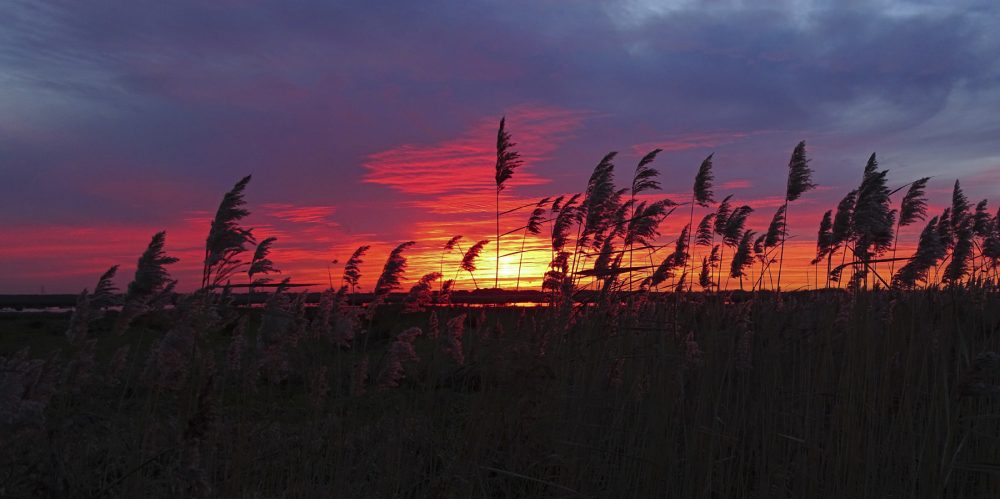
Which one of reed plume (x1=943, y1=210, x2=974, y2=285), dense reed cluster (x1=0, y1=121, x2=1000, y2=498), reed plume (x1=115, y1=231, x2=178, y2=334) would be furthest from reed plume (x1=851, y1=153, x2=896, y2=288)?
reed plume (x1=115, y1=231, x2=178, y2=334)

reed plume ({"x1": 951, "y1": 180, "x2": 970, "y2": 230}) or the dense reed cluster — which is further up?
reed plume ({"x1": 951, "y1": 180, "x2": 970, "y2": 230})

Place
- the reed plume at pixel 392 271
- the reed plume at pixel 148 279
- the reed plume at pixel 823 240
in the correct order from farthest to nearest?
the reed plume at pixel 823 240, the reed plume at pixel 392 271, the reed plume at pixel 148 279

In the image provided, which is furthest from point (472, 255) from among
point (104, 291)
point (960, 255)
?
point (960, 255)

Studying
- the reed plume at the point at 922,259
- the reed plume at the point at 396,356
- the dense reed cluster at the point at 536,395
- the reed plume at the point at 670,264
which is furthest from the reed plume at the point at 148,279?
the reed plume at the point at 922,259

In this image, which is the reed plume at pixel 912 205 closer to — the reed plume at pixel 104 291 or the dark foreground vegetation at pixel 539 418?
the dark foreground vegetation at pixel 539 418

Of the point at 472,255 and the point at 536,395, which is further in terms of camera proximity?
the point at 472,255

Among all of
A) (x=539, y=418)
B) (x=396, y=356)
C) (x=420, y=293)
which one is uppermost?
(x=420, y=293)

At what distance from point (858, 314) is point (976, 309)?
298cm

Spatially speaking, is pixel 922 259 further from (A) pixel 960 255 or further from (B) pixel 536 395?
(B) pixel 536 395

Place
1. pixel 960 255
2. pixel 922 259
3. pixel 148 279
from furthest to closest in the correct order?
1. pixel 960 255
2. pixel 922 259
3. pixel 148 279

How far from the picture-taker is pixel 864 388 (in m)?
4.46

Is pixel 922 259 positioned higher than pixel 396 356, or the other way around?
pixel 922 259

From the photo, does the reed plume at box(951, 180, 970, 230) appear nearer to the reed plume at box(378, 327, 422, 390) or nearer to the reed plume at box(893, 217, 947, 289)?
the reed plume at box(893, 217, 947, 289)

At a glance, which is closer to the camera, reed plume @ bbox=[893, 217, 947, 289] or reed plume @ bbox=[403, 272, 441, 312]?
reed plume @ bbox=[403, 272, 441, 312]
